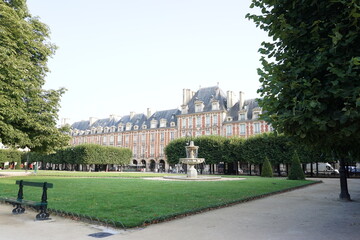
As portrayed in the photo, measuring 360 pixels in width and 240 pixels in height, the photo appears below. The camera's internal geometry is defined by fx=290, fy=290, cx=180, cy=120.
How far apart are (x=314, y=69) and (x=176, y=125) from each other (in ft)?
182

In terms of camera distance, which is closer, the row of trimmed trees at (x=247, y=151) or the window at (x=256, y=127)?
the row of trimmed trees at (x=247, y=151)

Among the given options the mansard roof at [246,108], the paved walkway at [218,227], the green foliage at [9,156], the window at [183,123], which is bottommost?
the paved walkway at [218,227]

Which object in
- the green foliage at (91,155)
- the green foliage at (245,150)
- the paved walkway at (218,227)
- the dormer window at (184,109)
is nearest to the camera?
the paved walkway at (218,227)

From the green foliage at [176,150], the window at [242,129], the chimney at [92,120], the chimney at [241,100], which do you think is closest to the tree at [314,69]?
the green foliage at [176,150]

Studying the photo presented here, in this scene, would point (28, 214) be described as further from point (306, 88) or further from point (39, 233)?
point (306, 88)

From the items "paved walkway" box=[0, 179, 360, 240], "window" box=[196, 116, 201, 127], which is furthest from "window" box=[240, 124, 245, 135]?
"paved walkway" box=[0, 179, 360, 240]

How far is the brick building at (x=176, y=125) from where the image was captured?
5084 cm

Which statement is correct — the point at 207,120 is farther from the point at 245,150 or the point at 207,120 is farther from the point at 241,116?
the point at 245,150

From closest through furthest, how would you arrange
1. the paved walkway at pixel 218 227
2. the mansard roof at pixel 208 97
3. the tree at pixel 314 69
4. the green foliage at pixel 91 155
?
the tree at pixel 314 69 → the paved walkway at pixel 218 227 → the green foliage at pixel 91 155 → the mansard roof at pixel 208 97

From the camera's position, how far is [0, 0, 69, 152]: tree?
1344cm

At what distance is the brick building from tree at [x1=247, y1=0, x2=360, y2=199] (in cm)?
4183

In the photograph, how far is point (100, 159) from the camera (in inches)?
1981

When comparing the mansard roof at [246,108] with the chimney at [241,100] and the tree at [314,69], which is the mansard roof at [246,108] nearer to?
the chimney at [241,100]

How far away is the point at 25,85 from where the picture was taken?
15375mm
